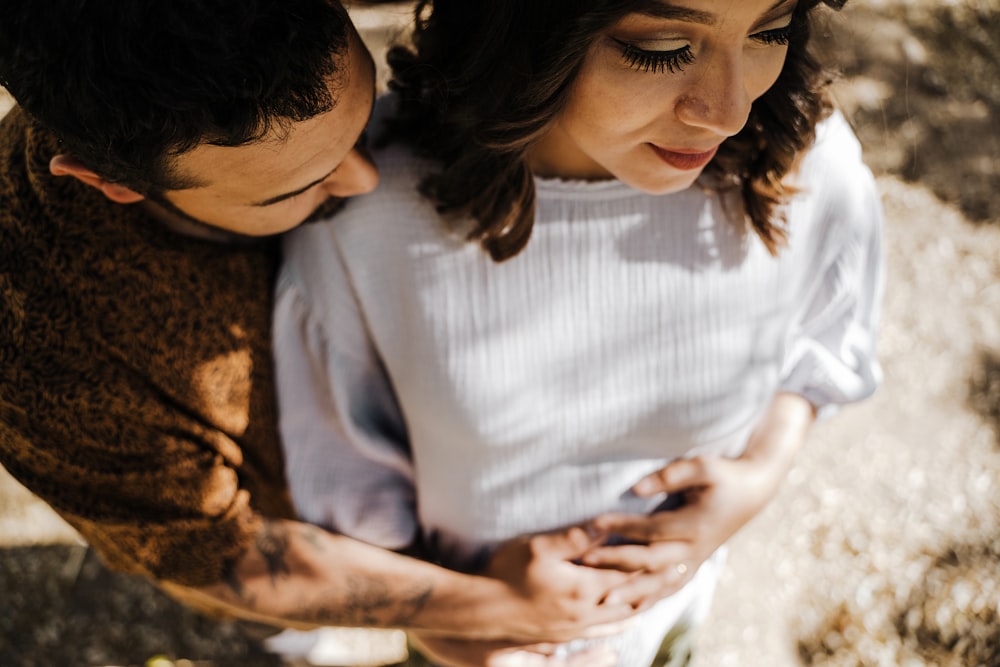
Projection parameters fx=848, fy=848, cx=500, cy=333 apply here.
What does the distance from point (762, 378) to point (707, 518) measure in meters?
0.31

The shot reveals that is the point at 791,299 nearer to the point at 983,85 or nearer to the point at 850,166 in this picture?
the point at 850,166

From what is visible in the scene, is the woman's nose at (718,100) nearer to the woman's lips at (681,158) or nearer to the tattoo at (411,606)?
the woman's lips at (681,158)

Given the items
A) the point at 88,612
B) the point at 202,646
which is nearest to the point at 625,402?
the point at 202,646

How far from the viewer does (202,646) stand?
9.50 ft

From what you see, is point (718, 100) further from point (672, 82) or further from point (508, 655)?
point (508, 655)

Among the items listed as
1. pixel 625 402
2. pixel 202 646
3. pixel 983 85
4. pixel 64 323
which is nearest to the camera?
pixel 64 323

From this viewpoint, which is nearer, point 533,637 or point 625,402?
point 625,402

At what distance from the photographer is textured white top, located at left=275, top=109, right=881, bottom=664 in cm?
147

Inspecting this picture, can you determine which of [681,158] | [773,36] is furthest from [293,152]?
[773,36]

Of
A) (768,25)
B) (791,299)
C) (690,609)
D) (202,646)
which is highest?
(768,25)

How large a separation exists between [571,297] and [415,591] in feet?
2.16

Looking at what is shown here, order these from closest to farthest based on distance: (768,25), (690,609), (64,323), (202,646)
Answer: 1. (768,25)
2. (64,323)
3. (690,609)
4. (202,646)

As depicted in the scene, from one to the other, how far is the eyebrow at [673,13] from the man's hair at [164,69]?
390 millimetres

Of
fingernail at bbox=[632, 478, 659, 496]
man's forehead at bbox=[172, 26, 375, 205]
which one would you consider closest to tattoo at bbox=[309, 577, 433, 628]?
fingernail at bbox=[632, 478, 659, 496]
